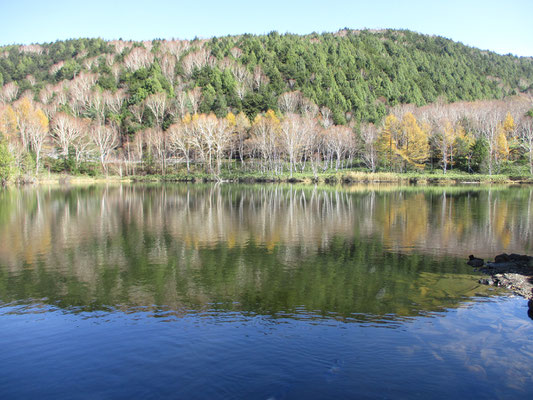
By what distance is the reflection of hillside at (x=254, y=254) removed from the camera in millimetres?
13492

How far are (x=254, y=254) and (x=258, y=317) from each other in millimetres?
7718

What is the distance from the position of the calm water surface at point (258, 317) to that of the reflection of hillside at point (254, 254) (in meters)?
0.10

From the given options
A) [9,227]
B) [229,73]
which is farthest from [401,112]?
[9,227]

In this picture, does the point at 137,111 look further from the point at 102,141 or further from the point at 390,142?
the point at 390,142

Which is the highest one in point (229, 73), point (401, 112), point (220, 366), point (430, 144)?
point (229, 73)

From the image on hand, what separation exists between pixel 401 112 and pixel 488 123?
25224 millimetres

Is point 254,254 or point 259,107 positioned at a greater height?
point 259,107

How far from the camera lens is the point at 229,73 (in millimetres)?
125375

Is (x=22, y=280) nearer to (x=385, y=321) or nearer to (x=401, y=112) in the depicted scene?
(x=385, y=321)

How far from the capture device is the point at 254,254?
63.7ft

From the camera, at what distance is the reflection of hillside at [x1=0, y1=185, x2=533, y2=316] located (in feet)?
44.3

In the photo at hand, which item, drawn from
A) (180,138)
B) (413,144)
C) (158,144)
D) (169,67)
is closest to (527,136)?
(413,144)

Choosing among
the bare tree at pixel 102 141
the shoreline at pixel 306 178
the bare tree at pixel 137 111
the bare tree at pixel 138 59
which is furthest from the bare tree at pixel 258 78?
the bare tree at pixel 102 141

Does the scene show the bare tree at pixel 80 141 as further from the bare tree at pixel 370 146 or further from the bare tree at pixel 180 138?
the bare tree at pixel 370 146
